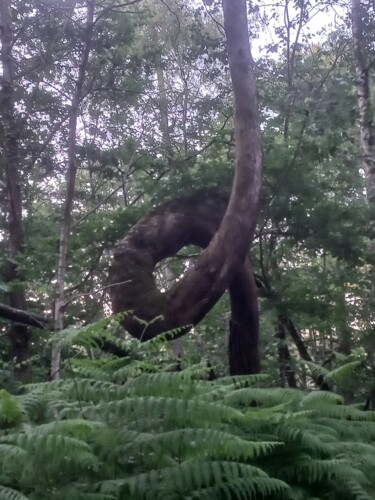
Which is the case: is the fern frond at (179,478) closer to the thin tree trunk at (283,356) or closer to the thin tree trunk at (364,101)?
the thin tree trunk at (283,356)

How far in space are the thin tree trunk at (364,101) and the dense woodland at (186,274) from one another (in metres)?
0.05

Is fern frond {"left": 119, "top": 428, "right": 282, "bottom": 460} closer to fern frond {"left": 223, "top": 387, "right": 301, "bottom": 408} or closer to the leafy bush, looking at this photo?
the leafy bush

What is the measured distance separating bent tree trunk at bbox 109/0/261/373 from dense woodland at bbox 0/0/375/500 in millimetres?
25

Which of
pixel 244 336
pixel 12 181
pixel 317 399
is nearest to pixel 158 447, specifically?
pixel 317 399

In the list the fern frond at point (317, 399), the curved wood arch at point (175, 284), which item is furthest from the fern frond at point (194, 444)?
the curved wood arch at point (175, 284)

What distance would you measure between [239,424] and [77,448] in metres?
1.19

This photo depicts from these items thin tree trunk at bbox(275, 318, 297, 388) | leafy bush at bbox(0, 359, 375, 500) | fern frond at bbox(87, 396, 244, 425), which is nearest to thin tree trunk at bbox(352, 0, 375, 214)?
thin tree trunk at bbox(275, 318, 297, 388)

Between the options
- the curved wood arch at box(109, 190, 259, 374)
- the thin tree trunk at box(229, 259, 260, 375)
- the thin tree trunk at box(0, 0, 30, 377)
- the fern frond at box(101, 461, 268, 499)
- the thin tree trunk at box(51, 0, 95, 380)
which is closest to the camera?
the fern frond at box(101, 461, 268, 499)

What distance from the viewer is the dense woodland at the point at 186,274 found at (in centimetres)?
320

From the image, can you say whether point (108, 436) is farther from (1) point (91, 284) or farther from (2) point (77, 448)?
(1) point (91, 284)

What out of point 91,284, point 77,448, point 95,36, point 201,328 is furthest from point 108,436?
point 201,328

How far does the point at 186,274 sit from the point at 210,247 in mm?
413

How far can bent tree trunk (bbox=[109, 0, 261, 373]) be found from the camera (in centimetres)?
698

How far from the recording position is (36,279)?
29.0 ft
